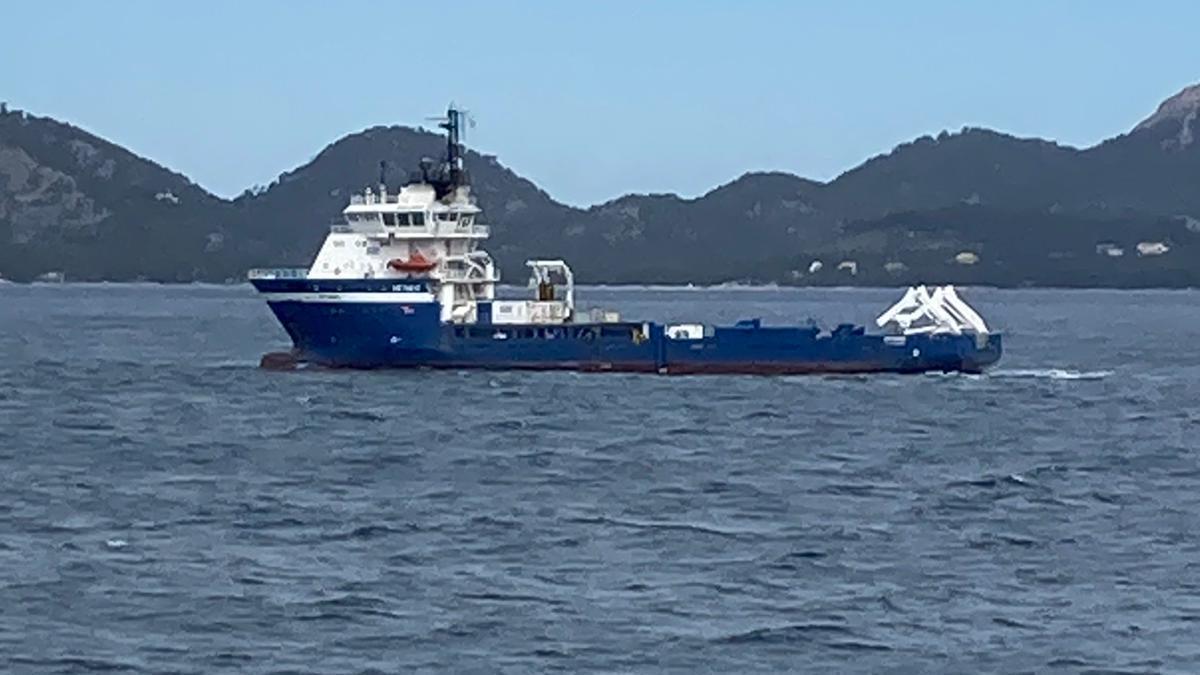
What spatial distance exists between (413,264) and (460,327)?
2.11m

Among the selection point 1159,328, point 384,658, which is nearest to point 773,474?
point 384,658

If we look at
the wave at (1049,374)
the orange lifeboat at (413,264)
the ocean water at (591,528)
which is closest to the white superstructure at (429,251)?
the orange lifeboat at (413,264)

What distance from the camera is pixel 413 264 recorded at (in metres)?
63.7

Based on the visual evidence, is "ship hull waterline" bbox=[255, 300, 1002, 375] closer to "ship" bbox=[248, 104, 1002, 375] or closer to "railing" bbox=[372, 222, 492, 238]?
"ship" bbox=[248, 104, 1002, 375]

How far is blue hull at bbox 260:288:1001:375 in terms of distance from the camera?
6281cm

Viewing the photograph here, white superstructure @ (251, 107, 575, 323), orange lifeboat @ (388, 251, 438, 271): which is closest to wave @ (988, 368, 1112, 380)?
white superstructure @ (251, 107, 575, 323)

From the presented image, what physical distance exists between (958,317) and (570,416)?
743 inches

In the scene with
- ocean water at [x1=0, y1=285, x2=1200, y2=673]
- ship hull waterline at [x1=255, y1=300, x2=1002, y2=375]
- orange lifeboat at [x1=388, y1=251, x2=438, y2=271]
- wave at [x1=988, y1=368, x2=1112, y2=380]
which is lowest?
ocean water at [x1=0, y1=285, x2=1200, y2=673]

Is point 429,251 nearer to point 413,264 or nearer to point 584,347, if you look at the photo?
point 413,264

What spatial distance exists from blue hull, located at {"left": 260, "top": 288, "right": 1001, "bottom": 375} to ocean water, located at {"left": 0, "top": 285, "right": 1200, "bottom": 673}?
1.09m

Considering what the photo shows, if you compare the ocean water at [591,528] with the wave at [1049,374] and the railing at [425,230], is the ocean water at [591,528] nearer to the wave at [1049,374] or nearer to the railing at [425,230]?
the railing at [425,230]

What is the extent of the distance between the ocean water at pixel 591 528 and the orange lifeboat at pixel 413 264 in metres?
2.81

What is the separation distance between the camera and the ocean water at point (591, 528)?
25.1 m

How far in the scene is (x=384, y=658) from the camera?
24375 mm
